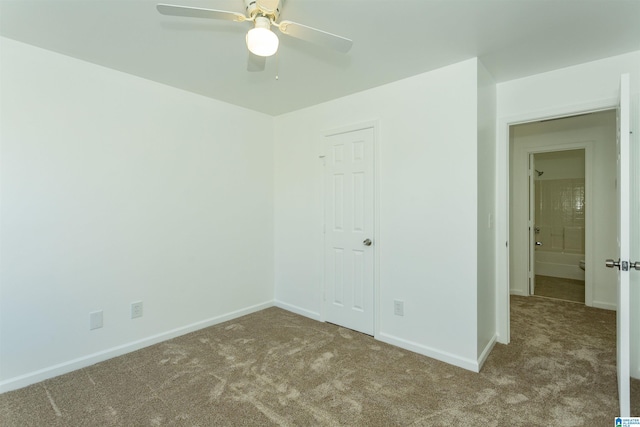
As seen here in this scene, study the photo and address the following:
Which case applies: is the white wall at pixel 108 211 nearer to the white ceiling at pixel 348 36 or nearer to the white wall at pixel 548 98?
the white ceiling at pixel 348 36

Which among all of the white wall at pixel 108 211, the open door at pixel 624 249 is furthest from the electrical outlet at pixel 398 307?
the white wall at pixel 108 211

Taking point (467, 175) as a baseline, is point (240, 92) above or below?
above

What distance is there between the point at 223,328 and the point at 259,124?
2.32 meters

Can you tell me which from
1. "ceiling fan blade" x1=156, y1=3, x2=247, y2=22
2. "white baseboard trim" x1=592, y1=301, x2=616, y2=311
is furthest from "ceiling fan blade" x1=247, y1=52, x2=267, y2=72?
"white baseboard trim" x1=592, y1=301, x2=616, y2=311

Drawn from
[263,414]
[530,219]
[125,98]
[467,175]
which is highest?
[125,98]

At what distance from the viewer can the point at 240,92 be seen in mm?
3117

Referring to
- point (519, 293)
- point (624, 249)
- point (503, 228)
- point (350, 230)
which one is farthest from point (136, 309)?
point (519, 293)

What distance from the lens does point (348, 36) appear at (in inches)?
82.1

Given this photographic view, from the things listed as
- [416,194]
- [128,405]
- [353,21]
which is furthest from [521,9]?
[128,405]

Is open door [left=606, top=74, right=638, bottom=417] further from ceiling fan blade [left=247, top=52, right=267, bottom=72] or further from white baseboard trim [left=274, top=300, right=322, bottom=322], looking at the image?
white baseboard trim [left=274, top=300, right=322, bottom=322]

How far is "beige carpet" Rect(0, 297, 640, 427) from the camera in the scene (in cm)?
190

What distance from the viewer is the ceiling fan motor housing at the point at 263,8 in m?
1.54

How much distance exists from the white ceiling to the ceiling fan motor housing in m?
0.19

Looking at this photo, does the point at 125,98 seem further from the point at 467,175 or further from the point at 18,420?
the point at 467,175
